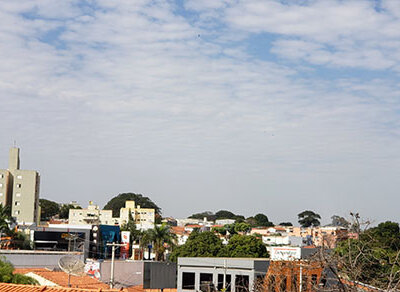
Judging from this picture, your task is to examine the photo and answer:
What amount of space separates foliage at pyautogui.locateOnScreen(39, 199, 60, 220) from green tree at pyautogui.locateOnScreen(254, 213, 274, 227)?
197 ft

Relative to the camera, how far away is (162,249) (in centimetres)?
7356

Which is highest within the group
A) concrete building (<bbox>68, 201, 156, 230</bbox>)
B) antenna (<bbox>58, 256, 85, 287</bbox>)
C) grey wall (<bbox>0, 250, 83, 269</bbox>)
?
concrete building (<bbox>68, 201, 156, 230</bbox>)

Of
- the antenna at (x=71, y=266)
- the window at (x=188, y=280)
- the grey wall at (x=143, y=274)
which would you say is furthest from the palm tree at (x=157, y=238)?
the antenna at (x=71, y=266)

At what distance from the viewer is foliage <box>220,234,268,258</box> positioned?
2557 inches

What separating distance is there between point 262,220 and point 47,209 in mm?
67432

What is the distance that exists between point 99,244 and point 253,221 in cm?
10113

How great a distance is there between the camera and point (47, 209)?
5974 inches

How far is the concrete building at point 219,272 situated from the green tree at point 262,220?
139938 mm

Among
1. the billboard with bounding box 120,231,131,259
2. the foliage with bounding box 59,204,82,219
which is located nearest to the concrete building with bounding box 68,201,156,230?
the foliage with bounding box 59,204,82,219

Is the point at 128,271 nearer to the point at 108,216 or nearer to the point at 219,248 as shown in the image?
the point at 219,248

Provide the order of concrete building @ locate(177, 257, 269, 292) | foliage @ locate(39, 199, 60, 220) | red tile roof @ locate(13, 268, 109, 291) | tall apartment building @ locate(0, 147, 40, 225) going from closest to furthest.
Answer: red tile roof @ locate(13, 268, 109, 291)
concrete building @ locate(177, 257, 269, 292)
tall apartment building @ locate(0, 147, 40, 225)
foliage @ locate(39, 199, 60, 220)

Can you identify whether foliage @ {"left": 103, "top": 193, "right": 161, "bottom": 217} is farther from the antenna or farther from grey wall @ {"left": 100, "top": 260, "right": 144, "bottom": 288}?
the antenna

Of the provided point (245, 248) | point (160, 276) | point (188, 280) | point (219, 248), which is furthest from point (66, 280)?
point (219, 248)

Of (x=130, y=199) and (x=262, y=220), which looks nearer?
(x=130, y=199)
